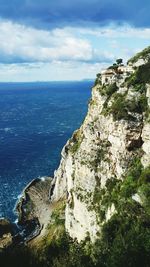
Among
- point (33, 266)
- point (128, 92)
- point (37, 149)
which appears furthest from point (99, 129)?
point (37, 149)

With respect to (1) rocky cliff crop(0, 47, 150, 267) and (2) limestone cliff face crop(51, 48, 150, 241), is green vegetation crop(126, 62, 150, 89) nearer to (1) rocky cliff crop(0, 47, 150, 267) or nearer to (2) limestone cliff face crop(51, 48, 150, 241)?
(1) rocky cliff crop(0, 47, 150, 267)

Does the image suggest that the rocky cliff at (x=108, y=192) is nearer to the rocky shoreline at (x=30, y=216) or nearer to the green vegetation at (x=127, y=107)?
the green vegetation at (x=127, y=107)

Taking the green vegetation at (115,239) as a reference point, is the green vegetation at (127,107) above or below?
above

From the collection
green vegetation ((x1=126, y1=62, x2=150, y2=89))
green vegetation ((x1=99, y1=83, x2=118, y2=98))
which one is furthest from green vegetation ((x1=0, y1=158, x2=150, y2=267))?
green vegetation ((x1=99, y1=83, x2=118, y2=98))

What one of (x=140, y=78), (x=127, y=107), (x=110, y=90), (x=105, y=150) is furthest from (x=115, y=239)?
(x=110, y=90)

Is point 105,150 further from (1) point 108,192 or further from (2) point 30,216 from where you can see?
(2) point 30,216

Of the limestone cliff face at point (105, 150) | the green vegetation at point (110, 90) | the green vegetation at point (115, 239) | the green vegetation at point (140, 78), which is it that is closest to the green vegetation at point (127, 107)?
the limestone cliff face at point (105, 150)

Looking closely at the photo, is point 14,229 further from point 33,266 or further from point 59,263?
point 59,263

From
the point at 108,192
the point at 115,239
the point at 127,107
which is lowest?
the point at 115,239

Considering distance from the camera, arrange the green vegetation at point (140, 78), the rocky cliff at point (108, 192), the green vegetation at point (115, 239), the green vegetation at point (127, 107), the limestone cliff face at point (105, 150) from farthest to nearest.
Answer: the green vegetation at point (140, 78) < the green vegetation at point (127, 107) < the limestone cliff face at point (105, 150) < the rocky cliff at point (108, 192) < the green vegetation at point (115, 239)
